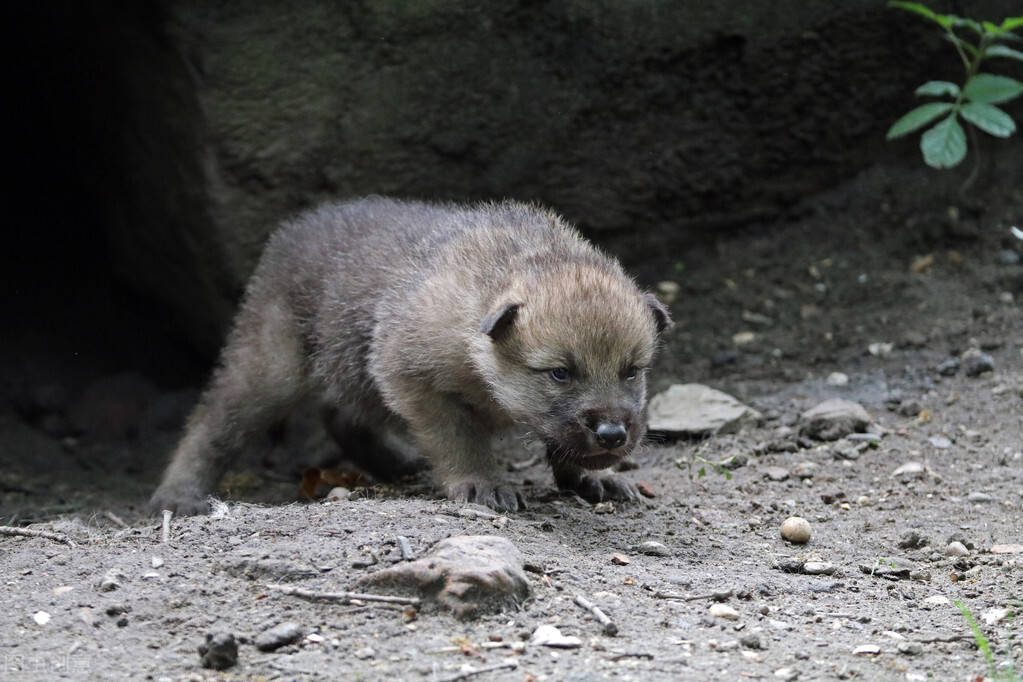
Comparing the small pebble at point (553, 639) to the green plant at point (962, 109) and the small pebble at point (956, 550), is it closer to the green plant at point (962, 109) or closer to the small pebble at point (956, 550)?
the small pebble at point (956, 550)

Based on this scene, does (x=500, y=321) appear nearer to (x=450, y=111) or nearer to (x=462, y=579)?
(x=462, y=579)

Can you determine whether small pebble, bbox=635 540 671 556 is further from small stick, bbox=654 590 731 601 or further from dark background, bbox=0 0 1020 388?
dark background, bbox=0 0 1020 388

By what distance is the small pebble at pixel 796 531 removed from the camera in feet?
16.1

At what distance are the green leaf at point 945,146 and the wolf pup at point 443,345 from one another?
2.17 metres

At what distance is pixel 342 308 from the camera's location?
607 cm

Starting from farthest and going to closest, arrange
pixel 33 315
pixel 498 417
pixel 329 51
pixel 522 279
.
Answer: pixel 33 315
pixel 329 51
pixel 498 417
pixel 522 279

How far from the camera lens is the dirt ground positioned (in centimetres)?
369

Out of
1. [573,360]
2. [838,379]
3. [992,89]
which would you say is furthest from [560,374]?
[992,89]

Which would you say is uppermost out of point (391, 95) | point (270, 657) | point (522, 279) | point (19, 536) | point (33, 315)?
point (391, 95)

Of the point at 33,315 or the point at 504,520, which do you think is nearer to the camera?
the point at 504,520

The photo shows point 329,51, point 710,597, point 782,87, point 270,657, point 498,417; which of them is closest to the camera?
point 270,657

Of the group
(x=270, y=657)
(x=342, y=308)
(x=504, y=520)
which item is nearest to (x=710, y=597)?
(x=504, y=520)

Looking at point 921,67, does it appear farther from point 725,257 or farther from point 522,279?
point 522,279

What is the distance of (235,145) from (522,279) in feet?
8.28
